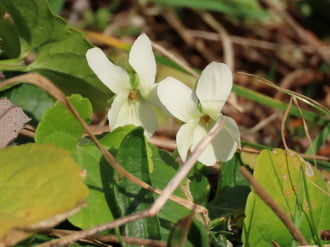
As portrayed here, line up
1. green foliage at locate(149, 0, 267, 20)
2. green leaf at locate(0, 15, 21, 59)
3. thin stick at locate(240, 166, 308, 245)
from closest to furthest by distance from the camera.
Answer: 1. thin stick at locate(240, 166, 308, 245)
2. green leaf at locate(0, 15, 21, 59)
3. green foliage at locate(149, 0, 267, 20)

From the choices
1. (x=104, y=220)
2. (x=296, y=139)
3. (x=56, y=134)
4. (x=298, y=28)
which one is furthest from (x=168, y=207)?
(x=298, y=28)

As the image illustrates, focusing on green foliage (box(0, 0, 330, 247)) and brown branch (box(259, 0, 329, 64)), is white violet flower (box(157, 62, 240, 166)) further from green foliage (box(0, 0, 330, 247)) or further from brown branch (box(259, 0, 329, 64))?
brown branch (box(259, 0, 329, 64))

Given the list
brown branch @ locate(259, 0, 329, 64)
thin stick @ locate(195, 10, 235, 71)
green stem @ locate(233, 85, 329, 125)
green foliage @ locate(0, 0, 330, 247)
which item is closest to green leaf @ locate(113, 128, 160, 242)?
green foliage @ locate(0, 0, 330, 247)

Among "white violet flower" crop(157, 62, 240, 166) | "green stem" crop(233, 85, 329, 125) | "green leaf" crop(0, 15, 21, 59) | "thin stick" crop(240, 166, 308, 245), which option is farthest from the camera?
"green stem" crop(233, 85, 329, 125)

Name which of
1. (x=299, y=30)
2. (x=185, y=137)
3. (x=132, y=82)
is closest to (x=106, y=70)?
(x=132, y=82)

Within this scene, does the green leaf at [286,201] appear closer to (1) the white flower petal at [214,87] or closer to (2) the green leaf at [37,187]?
(1) the white flower petal at [214,87]

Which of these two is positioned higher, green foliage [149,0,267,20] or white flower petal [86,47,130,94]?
green foliage [149,0,267,20]
